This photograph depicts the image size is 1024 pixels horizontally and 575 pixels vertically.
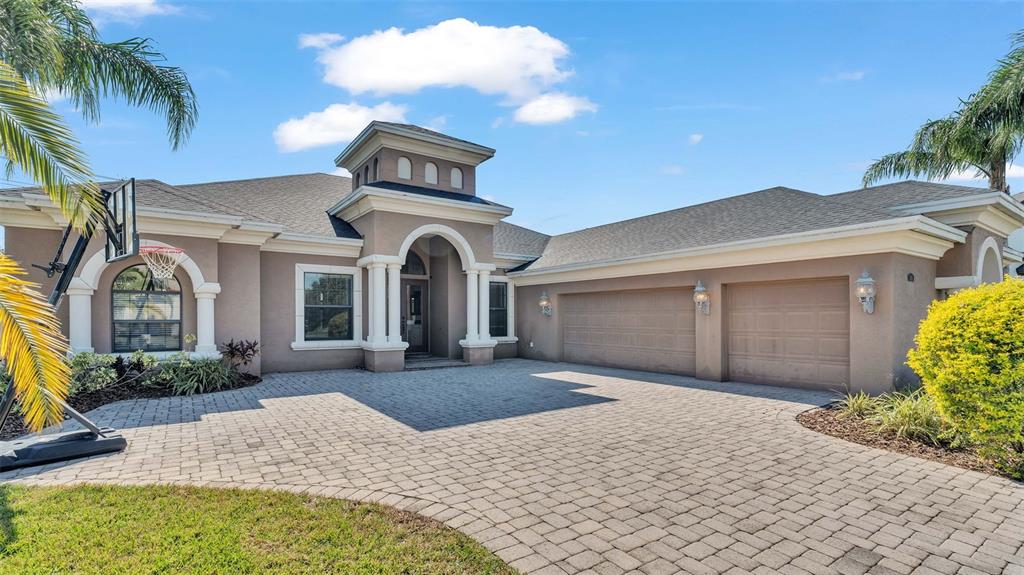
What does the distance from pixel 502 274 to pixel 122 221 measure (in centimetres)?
1142

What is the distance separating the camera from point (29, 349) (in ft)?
12.6

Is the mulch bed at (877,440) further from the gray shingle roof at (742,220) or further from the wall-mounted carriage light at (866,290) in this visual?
the gray shingle roof at (742,220)

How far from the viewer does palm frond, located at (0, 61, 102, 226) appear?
4.27 m

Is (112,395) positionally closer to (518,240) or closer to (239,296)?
(239,296)

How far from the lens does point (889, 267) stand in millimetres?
8562

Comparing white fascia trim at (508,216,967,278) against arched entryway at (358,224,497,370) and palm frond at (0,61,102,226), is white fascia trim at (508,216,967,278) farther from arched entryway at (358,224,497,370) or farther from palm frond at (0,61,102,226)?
palm frond at (0,61,102,226)

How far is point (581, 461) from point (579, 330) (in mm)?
9599

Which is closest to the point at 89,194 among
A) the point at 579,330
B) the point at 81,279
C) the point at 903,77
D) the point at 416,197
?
the point at 81,279

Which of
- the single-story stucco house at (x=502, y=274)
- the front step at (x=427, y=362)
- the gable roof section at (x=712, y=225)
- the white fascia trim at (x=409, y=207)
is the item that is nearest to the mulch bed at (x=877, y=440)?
the single-story stucco house at (x=502, y=274)

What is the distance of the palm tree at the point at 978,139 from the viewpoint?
11531mm

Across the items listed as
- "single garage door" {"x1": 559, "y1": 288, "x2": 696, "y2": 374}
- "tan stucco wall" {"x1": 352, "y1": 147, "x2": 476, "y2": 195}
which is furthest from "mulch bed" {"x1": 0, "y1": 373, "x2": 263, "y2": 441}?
"single garage door" {"x1": 559, "y1": 288, "x2": 696, "y2": 374}

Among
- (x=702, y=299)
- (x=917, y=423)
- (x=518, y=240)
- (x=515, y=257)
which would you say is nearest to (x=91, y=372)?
(x=515, y=257)

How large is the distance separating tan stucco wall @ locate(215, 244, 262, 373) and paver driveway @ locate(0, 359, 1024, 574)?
2921mm

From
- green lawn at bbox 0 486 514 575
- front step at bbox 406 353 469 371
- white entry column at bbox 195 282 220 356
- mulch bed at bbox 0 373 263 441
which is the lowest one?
front step at bbox 406 353 469 371
